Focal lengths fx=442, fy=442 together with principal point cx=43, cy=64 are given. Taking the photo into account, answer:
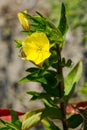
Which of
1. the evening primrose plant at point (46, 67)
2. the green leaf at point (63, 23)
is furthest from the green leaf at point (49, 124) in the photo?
the green leaf at point (63, 23)

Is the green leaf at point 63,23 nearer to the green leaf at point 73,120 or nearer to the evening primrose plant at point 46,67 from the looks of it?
the evening primrose plant at point 46,67

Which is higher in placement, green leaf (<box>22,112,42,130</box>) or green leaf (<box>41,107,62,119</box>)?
green leaf (<box>41,107,62,119</box>)

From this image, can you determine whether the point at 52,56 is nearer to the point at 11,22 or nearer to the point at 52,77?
the point at 52,77

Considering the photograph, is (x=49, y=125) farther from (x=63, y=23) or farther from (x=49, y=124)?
(x=63, y=23)

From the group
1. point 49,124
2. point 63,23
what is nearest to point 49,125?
point 49,124

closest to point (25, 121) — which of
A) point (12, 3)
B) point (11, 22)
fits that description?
point (11, 22)

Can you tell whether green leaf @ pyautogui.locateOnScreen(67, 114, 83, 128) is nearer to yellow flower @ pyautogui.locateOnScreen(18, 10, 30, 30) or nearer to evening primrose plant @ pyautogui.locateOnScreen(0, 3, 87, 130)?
evening primrose plant @ pyautogui.locateOnScreen(0, 3, 87, 130)

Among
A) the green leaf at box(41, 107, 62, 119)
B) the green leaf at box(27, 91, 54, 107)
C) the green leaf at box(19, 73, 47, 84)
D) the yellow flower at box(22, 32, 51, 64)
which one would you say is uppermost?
the yellow flower at box(22, 32, 51, 64)

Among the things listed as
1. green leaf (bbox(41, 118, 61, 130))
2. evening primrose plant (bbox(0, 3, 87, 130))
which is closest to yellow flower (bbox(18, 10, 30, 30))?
evening primrose plant (bbox(0, 3, 87, 130))
